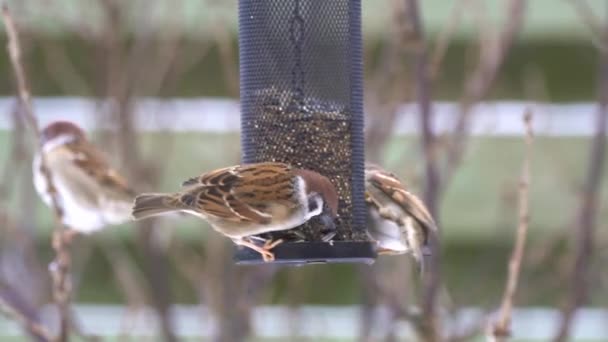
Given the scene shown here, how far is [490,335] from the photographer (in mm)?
4102

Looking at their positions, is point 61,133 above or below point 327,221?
below

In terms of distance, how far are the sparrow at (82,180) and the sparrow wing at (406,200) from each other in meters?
2.16

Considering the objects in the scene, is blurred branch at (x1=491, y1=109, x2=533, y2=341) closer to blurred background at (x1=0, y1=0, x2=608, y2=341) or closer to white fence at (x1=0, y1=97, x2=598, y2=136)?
blurred background at (x1=0, y1=0, x2=608, y2=341)

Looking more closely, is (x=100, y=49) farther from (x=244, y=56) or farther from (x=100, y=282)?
(x=100, y=282)

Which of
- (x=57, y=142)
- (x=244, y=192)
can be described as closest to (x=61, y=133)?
(x=57, y=142)

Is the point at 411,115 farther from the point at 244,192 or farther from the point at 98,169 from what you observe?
the point at 244,192

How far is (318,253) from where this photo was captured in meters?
4.00

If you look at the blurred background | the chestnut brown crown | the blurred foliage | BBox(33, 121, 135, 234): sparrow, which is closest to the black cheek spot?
the chestnut brown crown

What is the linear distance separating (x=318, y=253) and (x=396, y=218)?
46 centimetres

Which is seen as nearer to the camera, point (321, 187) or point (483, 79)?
point (321, 187)

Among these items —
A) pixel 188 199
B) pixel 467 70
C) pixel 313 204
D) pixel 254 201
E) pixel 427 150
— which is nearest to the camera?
pixel 313 204

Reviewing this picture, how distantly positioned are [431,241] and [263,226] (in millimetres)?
692

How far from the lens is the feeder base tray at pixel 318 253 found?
13.1ft

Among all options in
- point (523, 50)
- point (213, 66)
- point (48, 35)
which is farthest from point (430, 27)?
point (48, 35)
